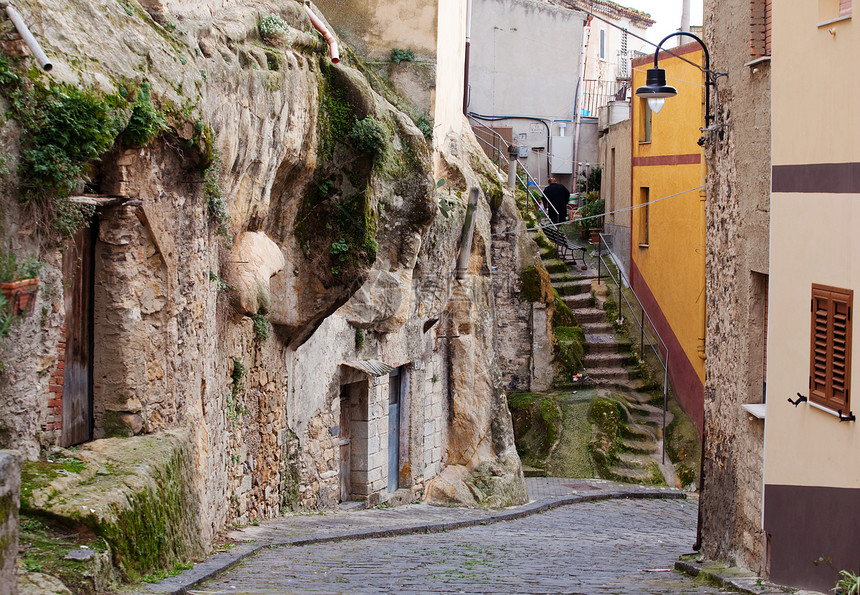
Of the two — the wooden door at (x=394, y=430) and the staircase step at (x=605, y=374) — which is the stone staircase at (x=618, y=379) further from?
the wooden door at (x=394, y=430)

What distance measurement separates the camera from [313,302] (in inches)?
510

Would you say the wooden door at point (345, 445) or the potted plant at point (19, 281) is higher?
the potted plant at point (19, 281)

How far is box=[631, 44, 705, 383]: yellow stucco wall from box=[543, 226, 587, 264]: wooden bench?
196 cm

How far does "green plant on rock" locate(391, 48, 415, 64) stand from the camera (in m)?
17.3

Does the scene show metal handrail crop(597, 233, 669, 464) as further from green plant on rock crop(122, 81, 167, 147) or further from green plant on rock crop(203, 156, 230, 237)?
green plant on rock crop(122, 81, 167, 147)

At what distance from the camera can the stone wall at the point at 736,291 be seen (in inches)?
395

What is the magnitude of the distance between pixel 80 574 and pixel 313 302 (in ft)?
23.0

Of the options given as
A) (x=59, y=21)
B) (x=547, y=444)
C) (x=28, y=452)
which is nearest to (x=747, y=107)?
(x=59, y=21)

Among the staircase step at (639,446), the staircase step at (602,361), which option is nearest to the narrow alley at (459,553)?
the staircase step at (639,446)

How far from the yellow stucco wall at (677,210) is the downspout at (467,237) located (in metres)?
5.37

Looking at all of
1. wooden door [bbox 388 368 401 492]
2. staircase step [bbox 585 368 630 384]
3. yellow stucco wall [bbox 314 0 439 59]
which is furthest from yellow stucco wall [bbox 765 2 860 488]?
staircase step [bbox 585 368 630 384]

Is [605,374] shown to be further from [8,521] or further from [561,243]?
[8,521]

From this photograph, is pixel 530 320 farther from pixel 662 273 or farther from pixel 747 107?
pixel 747 107

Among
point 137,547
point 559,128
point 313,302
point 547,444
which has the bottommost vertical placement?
point 547,444
